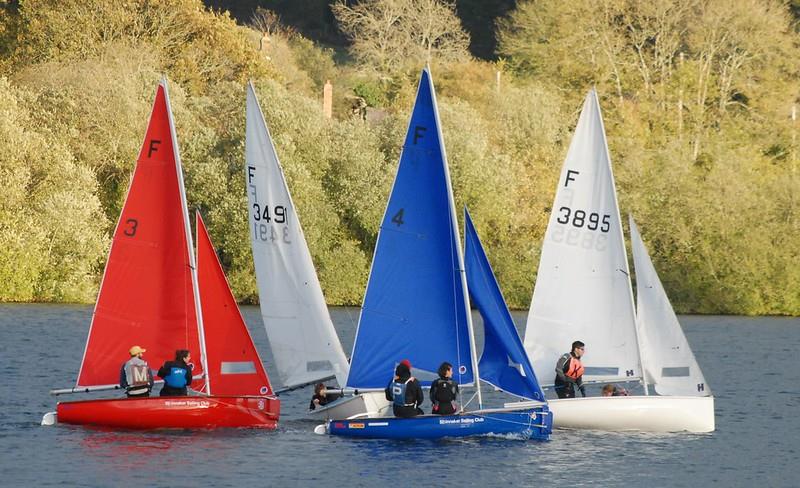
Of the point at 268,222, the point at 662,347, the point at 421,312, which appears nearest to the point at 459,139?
the point at 662,347

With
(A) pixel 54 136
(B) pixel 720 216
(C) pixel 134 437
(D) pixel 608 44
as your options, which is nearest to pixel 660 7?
(D) pixel 608 44

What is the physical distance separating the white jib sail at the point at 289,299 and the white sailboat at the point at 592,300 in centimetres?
405

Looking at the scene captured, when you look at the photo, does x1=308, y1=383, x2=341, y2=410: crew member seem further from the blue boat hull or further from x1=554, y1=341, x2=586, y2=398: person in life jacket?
x1=554, y1=341, x2=586, y2=398: person in life jacket

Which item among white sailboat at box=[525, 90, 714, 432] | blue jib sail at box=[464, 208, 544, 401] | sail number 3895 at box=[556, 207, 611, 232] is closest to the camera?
blue jib sail at box=[464, 208, 544, 401]

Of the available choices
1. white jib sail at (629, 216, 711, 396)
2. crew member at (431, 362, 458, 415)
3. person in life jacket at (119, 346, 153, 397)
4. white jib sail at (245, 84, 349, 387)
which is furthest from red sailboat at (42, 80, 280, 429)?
white jib sail at (629, 216, 711, 396)

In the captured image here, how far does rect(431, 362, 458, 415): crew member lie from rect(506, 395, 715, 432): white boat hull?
3.29m

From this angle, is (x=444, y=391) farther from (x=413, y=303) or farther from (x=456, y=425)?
(x=413, y=303)

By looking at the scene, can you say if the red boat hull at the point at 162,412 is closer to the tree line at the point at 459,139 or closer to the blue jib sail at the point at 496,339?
the blue jib sail at the point at 496,339

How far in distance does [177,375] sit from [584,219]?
8598 mm

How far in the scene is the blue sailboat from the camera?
93.6 ft

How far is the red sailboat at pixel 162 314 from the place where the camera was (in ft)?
96.1

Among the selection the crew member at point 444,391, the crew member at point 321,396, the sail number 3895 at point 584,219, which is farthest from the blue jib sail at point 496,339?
the crew member at point 321,396

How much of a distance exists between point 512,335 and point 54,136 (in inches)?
1605

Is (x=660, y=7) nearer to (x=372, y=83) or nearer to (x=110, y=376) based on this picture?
(x=372, y=83)
